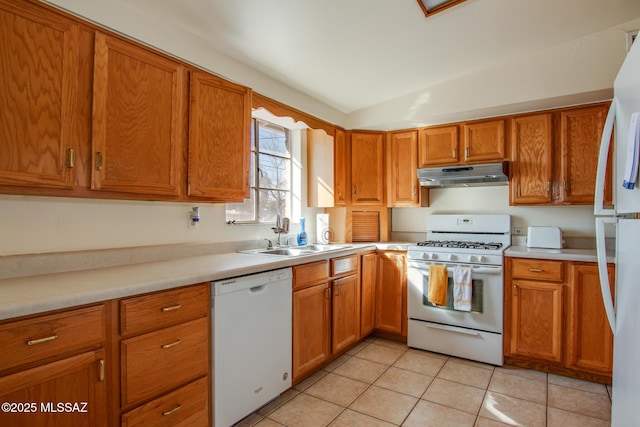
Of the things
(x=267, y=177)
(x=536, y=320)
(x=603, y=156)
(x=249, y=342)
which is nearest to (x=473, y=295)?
(x=536, y=320)

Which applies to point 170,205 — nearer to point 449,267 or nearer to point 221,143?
point 221,143

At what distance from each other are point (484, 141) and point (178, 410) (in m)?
3.16

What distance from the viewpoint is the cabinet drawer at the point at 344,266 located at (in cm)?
283

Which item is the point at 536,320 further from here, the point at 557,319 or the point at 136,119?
the point at 136,119

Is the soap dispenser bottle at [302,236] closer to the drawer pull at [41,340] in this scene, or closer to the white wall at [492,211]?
the white wall at [492,211]

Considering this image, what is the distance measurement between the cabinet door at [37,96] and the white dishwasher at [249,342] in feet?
3.07

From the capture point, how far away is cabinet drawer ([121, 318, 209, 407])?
4.82 ft

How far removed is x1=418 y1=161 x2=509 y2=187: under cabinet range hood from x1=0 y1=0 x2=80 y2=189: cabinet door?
2.84 m

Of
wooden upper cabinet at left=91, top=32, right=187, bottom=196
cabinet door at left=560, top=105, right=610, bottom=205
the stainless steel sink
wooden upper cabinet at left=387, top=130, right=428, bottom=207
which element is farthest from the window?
cabinet door at left=560, top=105, right=610, bottom=205

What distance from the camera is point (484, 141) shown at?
321 cm

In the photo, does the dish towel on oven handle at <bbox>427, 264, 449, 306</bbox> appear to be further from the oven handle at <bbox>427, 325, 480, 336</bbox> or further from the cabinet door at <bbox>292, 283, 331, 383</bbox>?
the cabinet door at <bbox>292, 283, 331, 383</bbox>

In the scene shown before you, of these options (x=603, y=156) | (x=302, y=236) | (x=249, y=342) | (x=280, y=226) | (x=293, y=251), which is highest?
(x=603, y=156)

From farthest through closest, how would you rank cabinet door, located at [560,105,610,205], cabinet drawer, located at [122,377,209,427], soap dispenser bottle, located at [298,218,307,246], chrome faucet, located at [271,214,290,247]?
1. soap dispenser bottle, located at [298,218,307,246]
2. chrome faucet, located at [271,214,290,247]
3. cabinet door, located at [560,105,610,205]
4. cabinet drawer, located at [122,377,209,427]

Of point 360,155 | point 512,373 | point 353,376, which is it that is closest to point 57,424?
point 353,376
